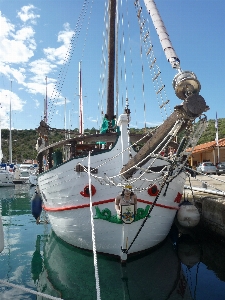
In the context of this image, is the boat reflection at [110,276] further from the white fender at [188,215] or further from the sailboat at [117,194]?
the white fender at [188,215]

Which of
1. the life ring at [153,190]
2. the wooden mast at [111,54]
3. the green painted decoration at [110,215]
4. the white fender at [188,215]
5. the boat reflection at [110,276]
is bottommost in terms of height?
the boat reflection at [110,276]

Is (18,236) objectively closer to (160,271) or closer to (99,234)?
(99,234)

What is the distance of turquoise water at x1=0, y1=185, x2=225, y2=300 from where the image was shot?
18.9 feet

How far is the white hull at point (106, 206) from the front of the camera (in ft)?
22.5

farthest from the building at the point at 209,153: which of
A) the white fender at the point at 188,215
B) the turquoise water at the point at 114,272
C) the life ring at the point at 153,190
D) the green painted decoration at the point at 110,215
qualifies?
the green painted decoration at the point at 110,215

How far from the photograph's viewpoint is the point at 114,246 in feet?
22.6

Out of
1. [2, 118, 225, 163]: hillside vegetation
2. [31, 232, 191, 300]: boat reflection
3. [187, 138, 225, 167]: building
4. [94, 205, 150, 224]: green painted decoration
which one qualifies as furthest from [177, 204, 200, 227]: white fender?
[2, 118, 225, 163]: hillside vegetation

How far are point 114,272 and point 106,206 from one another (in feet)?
4.60

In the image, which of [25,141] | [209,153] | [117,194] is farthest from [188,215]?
[25,141]

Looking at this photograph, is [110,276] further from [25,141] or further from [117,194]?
[25,141]

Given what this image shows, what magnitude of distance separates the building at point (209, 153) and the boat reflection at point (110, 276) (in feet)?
77.6

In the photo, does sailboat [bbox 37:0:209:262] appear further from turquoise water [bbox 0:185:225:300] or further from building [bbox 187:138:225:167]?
building [bbox 187:138:225:167]

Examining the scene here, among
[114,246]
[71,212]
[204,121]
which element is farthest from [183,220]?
[204,121]

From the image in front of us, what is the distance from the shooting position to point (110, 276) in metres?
6.40
